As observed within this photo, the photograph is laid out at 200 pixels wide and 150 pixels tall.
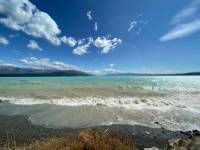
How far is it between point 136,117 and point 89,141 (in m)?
8.50

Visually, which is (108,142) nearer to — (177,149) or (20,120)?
(177,149)

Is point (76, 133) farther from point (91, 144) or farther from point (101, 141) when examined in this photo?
point (91, 144)

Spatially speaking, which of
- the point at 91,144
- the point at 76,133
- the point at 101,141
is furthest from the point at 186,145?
the point at 76,133

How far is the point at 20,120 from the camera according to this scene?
12.9 metres

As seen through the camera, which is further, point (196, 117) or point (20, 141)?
point (196, 117)

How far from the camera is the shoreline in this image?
922cm

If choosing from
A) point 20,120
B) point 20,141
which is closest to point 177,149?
point 20,141

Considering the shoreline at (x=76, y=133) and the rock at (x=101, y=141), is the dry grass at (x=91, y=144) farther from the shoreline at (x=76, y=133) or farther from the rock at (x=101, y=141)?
the shoreline at (x=76, y=133)

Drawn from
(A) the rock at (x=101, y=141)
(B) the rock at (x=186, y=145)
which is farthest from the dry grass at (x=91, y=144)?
(B) the rock at (x=186, y=145)

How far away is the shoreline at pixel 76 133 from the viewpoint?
922 cm

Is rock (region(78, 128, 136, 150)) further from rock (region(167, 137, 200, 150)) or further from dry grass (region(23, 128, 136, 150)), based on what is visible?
rock (region(167, 137, 200, 150))

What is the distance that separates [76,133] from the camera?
33.9ft

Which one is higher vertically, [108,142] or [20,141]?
[108,142]

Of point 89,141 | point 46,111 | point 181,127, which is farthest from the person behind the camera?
point 46,111
